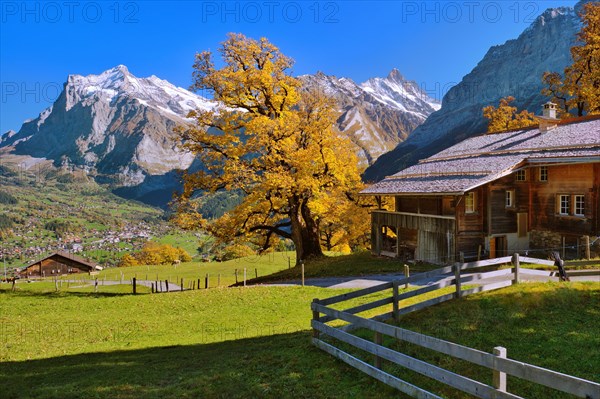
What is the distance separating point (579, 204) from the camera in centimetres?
2853

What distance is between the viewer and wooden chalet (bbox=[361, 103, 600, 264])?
28.4m

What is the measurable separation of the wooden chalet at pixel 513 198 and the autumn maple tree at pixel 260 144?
8608 mm

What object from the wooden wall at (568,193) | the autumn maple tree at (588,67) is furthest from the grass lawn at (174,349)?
the autumn maple tree at (588,67)

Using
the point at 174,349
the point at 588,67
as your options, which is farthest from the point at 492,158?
the point at 174,349

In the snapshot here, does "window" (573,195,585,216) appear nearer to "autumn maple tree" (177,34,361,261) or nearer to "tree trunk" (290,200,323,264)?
"autumn maple tree" (177,34,361,261)

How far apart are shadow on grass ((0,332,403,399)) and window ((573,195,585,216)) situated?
80.2 ft

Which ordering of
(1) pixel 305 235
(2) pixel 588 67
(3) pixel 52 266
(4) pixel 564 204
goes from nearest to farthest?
1. (4) pixel 564 204
2. (1) pixel 305 235
3. (2) pixel 588 67
4. (3) pixel 52 266

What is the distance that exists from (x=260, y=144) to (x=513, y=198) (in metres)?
20.8

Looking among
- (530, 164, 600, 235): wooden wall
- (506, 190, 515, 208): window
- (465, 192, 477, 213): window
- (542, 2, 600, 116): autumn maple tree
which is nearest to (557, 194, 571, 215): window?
(530, 164, 600, 235): wooden wall

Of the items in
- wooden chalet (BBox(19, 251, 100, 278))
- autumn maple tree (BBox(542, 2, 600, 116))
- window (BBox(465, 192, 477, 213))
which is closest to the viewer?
window (BBox(465, 192, 477, 213))

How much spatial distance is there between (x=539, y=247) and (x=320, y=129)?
795 inches

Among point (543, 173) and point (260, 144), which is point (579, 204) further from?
point (260, 144)

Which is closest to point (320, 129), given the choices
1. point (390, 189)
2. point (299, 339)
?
point (390, 189)

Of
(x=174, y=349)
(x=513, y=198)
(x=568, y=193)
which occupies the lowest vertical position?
(x=174, y=349)
